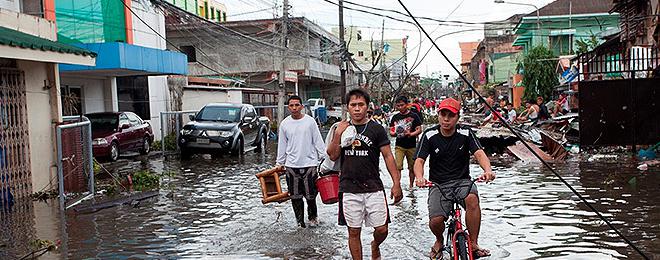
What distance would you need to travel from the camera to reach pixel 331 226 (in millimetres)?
8867

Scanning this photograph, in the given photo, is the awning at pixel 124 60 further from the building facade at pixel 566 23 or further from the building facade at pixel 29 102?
the building facade at pixel 566 23

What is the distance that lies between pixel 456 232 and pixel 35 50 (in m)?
7.87

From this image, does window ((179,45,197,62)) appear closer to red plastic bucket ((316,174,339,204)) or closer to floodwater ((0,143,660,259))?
floodwater ((0,143,660,259))

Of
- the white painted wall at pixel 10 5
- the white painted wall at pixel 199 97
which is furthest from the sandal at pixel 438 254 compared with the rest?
the white painted wall at pixel 199 97

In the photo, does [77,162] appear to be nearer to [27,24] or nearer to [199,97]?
[27,24]

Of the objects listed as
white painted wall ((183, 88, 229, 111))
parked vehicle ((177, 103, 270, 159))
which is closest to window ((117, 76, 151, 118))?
white painted wall ((183, 88, 229, 111))

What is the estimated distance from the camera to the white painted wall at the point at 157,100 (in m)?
26.5

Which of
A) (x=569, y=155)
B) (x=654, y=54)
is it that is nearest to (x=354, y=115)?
(x=569, y=155)

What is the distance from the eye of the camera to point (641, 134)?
16.1 m

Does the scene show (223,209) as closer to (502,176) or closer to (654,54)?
(502,176)

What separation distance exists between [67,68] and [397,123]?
11.5 m

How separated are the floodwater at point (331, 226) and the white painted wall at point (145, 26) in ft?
45.3

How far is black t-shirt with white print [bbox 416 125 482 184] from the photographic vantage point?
6.11 m

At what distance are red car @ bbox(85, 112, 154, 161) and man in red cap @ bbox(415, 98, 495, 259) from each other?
14.0m
